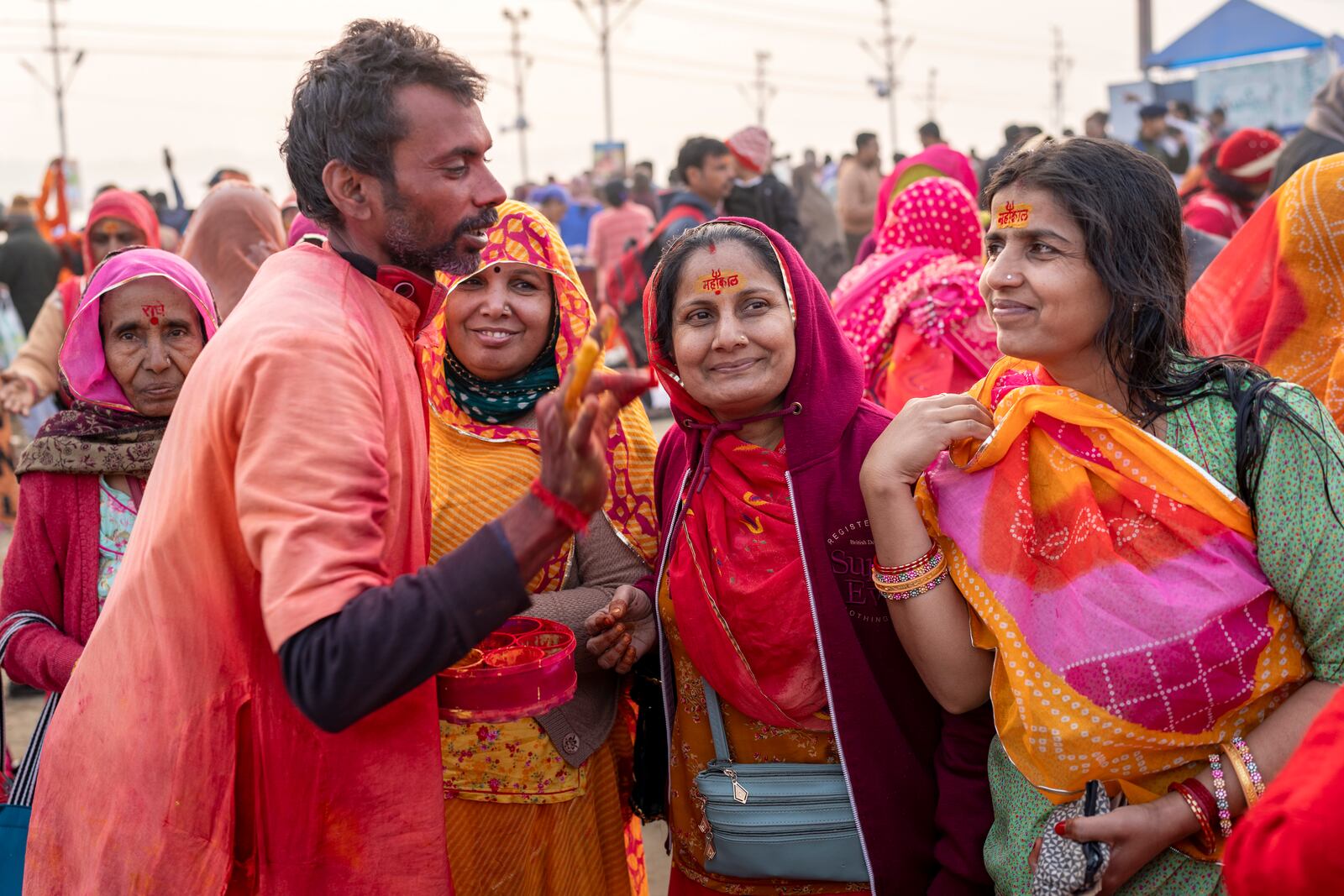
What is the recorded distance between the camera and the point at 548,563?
272 cm

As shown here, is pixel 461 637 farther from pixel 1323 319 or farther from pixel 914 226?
pixel 914 226

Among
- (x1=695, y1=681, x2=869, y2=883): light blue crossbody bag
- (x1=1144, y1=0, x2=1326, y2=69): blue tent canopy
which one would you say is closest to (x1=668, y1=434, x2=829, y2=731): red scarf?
(x1=695, y1=681, x2=869, y2=883): light blue crossbody bag

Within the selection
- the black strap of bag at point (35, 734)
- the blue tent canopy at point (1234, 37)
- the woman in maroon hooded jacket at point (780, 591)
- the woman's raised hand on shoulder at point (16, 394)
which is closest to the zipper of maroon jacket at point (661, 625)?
the woman in maroon hooded jacket at point (780, 591)

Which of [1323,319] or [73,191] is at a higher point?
[73,191]

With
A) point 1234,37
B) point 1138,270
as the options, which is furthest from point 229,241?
point 1234,37

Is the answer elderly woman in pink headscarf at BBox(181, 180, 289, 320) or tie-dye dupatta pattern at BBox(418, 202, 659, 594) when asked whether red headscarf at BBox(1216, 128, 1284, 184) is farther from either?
elderly woman in pink headscarf at BBox(181, 180, 289, 320)

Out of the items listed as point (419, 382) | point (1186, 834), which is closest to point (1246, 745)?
point (1186, 834)

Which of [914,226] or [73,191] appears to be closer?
[914,226]

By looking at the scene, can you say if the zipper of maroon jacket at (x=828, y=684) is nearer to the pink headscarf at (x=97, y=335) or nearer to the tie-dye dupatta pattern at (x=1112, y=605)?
the tie-dye dupatta pattern at (x=1112, y=605)

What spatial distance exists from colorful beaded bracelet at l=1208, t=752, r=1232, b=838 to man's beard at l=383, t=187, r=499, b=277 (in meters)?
1.48

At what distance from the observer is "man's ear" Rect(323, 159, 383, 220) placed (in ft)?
5.94

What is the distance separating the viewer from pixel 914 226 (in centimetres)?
416

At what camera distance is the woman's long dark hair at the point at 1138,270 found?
6.53 ft

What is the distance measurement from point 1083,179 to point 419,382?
122cm
